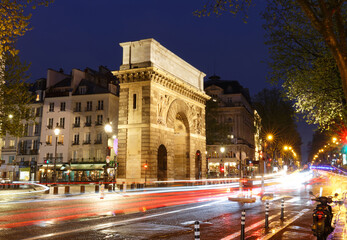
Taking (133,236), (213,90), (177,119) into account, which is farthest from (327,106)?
(213,90)

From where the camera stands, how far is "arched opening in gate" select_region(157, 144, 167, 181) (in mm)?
38969

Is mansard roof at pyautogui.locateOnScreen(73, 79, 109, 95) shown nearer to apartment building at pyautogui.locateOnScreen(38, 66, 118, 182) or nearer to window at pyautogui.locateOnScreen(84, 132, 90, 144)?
apartment building at pyautogui.locateOnScreen(38, 66, 118, 182)

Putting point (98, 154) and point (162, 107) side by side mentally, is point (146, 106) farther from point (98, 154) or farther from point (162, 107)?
point (98, 154)

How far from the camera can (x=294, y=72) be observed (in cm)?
2012

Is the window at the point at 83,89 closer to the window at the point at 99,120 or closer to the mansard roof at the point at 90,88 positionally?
the mansard roof at the point at 90,88

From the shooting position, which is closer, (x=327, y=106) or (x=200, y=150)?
(x=327, y=106)

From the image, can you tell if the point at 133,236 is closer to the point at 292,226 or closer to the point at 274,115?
the point at 292,226

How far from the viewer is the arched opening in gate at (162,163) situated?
128ft

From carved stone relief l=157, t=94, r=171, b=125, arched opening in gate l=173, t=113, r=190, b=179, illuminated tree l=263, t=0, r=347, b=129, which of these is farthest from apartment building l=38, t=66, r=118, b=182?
illuminated tree l=263, t=0, r=347, b=129

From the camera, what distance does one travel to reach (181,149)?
4481cm

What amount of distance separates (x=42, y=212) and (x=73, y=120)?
147 ft

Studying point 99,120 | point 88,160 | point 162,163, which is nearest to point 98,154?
point 88,160

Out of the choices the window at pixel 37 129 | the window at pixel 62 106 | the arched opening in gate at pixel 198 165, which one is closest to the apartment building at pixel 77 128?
the window at pixel 62 106

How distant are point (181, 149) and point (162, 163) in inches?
231
